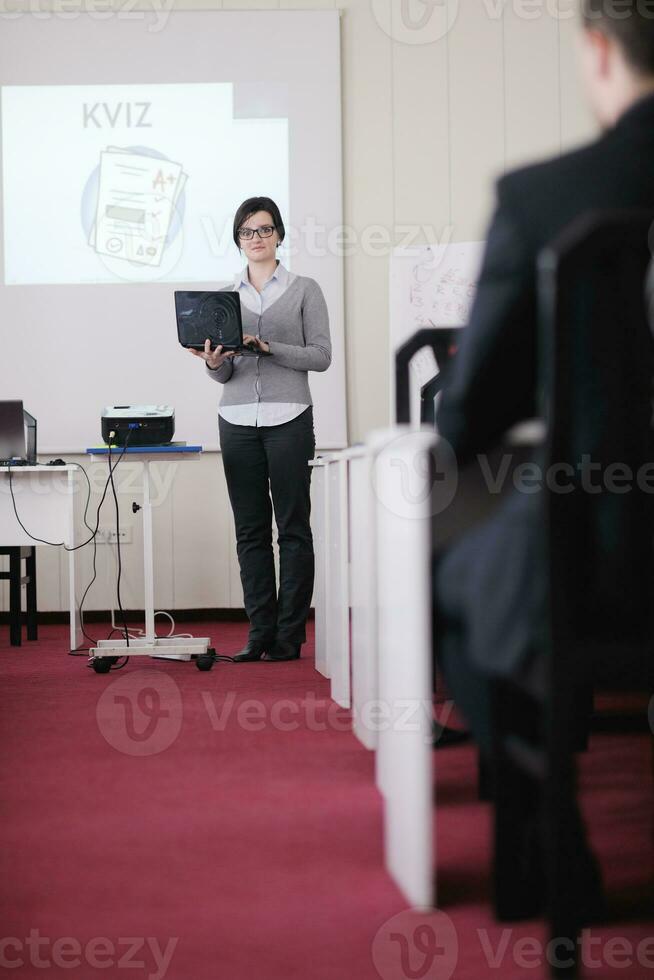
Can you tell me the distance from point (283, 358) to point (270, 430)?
0.25 m

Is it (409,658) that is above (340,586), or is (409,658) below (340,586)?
above

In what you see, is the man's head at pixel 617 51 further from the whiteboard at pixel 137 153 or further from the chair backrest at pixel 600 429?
the whiteboard at pixel 137 153

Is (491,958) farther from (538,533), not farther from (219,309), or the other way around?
(219,309)

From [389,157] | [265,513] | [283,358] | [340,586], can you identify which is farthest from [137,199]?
[340,586]

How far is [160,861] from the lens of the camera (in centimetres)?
156

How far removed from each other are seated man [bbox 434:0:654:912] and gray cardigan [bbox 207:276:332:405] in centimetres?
233

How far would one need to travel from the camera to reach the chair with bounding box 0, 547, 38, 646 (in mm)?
4184

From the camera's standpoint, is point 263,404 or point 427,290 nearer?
point 263,404

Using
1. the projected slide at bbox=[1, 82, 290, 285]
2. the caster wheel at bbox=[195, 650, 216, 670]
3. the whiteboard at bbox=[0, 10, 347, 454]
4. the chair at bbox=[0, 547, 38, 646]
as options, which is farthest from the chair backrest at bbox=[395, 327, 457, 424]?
the projected slide at bbox=[1, 82, 290, 285]

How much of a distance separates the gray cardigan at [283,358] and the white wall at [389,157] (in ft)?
4.74

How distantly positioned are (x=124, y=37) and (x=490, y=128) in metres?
1.83

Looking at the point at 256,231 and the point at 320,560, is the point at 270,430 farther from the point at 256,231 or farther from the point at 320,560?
the point at 256,231

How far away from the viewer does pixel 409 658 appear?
4.33 feet

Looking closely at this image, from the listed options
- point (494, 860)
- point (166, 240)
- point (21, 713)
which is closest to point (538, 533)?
point (494, 860)
